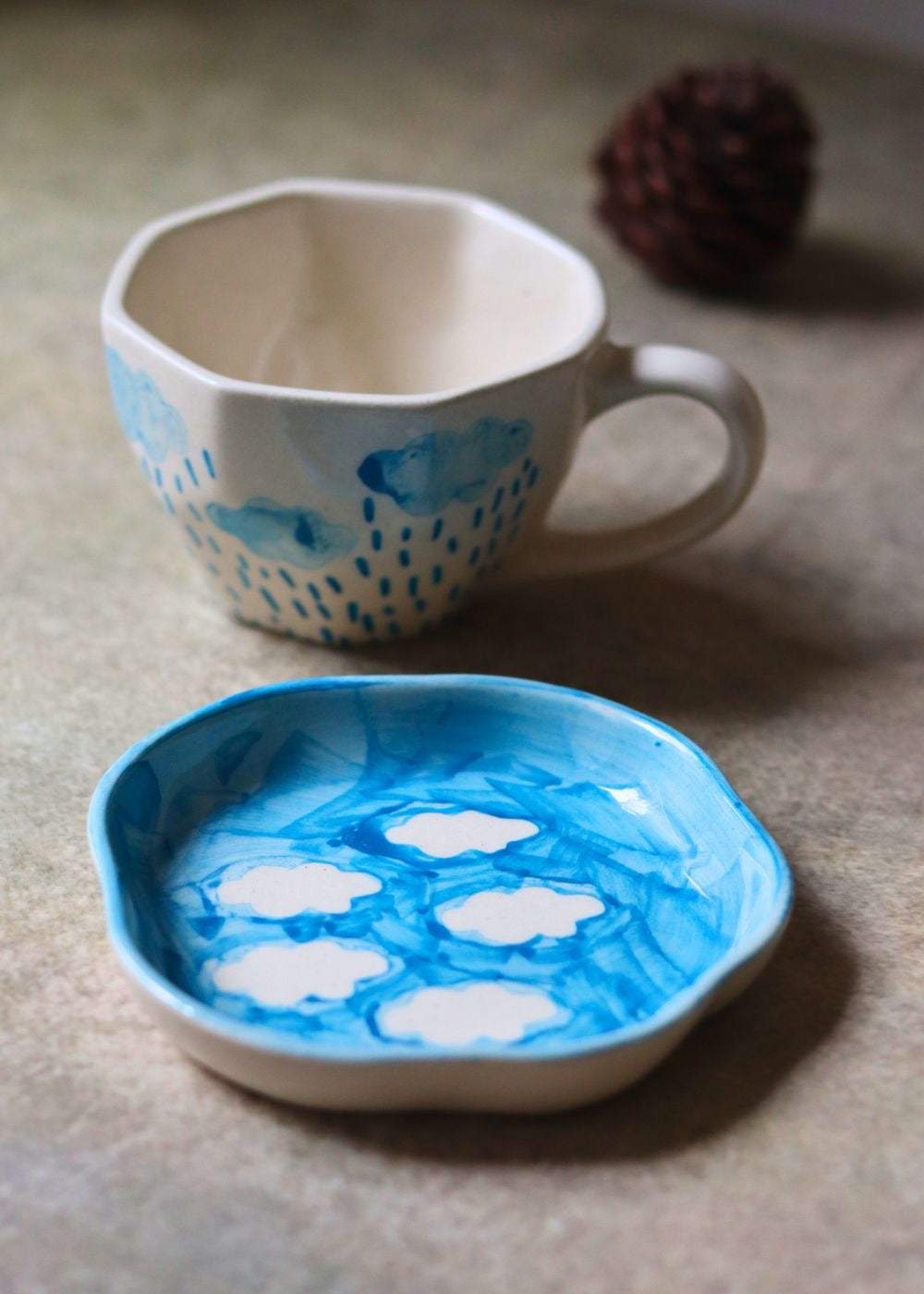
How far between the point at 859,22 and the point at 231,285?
101cm

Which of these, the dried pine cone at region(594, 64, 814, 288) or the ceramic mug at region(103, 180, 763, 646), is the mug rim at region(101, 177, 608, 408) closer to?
the ceramic mug at region(103, 180, 763, 646)

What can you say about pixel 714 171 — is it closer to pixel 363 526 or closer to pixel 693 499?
pixel 693 499

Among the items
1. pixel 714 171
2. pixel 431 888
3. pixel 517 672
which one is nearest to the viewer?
pixel 431 888

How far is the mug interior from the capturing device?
65 cm

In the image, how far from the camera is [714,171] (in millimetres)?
876

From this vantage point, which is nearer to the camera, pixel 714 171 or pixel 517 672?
pixel 517 672

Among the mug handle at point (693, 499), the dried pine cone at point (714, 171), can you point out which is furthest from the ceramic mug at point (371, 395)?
the dried pine cone at point (714, 171)

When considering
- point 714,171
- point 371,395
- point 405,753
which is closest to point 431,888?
point 405,753

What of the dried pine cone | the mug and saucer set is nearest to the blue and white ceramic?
the mug and saucer set

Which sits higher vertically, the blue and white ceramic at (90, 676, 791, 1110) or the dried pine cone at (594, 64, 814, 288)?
the dried pine cone at (594, 64, 814, 288)

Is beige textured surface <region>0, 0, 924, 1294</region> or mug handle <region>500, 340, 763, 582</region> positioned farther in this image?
mug handle <region>500, 340, 763, 582</region>

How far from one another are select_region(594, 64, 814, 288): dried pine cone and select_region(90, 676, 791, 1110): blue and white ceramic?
18.0 inches

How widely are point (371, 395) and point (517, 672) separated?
128 mm

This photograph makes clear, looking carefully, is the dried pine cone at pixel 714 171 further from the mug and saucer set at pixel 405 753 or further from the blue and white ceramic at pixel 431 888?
the blue and white ceramic at pixel 431 888
